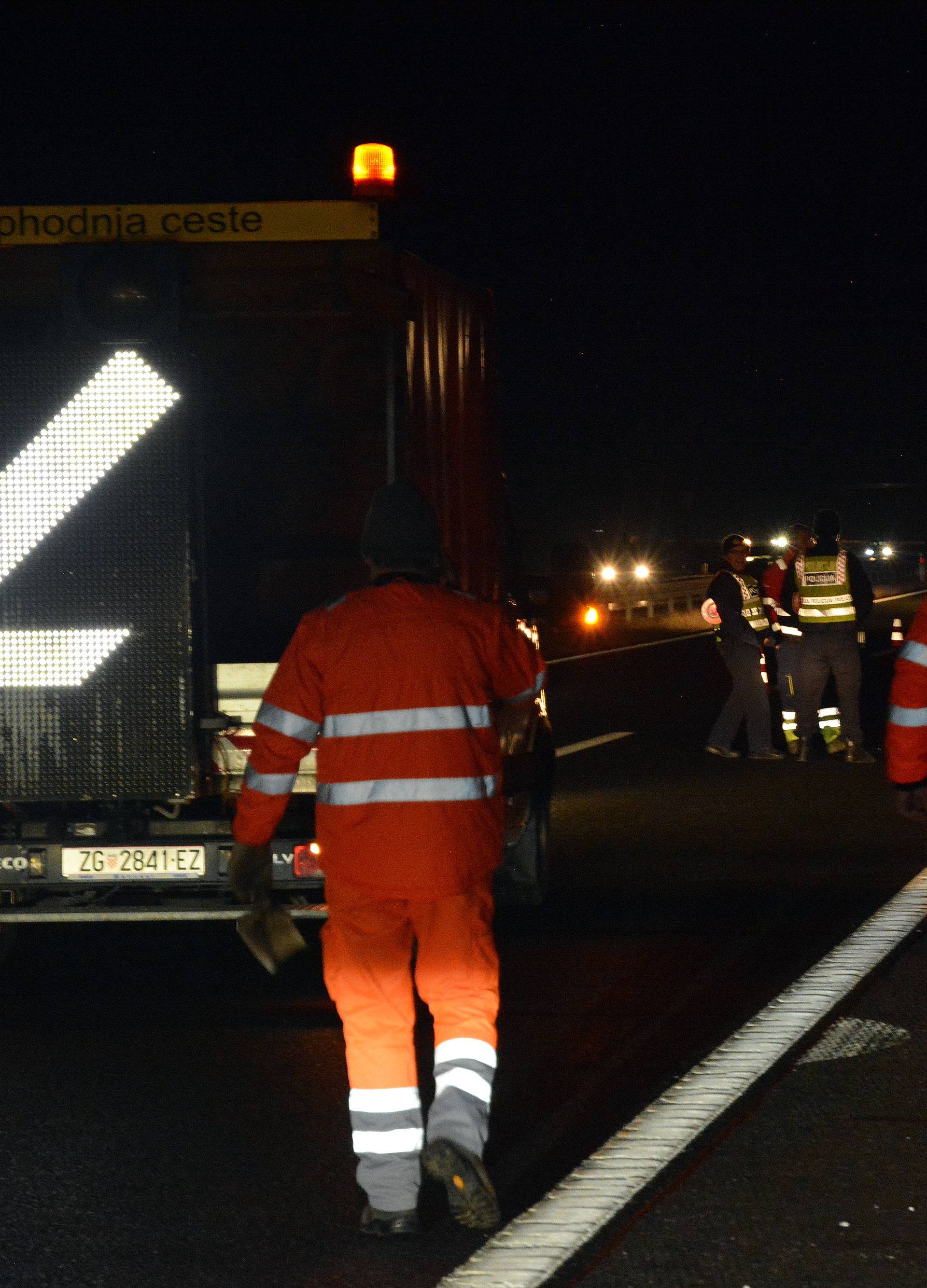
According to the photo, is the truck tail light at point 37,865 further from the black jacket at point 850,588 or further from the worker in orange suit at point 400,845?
the black jacket at point 850,588

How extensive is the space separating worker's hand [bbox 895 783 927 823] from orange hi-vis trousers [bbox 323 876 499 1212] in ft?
3.50

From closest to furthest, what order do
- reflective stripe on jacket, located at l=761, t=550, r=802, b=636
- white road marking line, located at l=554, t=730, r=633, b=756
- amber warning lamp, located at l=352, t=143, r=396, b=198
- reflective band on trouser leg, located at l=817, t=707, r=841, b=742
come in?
1. amber warning lamp, located at l=352, t=143, r=396, b=198
2. reflective band on trouser leg, located at l=817, t=707, r=841, b=742
3. reflective stripe on jacket, located at l=761, t=550, r=802, b=636
4. white road marking line, located at l=554, t=730, r=633, b=756

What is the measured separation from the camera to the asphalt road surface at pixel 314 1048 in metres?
4.59

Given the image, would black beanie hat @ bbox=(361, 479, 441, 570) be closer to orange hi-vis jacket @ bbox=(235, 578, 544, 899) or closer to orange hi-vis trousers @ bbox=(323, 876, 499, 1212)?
orange hi-vis jacket @ bbox=(235, 578, 544, 899)

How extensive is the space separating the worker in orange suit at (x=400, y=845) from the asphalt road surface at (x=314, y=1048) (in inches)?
10.1

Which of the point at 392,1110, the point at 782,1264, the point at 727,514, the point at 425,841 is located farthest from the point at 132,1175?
the point at 727,514

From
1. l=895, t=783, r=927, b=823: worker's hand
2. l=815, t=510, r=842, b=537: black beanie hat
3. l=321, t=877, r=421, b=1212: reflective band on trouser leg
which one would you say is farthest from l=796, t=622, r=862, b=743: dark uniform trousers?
l=321, t=877, r=421, b=1212: reflective band on trouser leg

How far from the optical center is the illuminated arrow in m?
7.00

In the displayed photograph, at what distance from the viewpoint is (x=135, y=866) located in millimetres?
6852

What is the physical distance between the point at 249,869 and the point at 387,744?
479mm

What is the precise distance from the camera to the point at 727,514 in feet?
363

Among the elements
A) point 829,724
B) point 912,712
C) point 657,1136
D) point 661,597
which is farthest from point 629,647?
point 912,712

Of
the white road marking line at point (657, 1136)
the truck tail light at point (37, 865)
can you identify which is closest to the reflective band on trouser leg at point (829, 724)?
the white road marking line at point (657, 1136)

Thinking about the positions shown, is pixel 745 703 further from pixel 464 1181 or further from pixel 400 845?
pixel 464 1181
